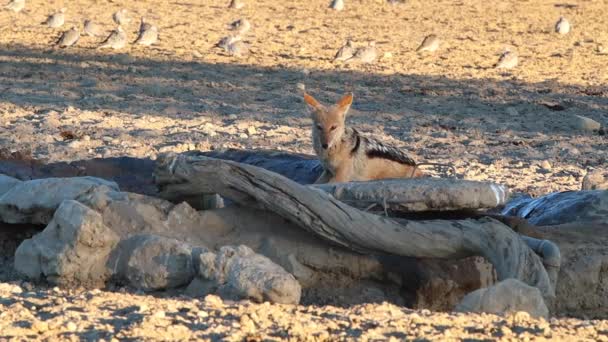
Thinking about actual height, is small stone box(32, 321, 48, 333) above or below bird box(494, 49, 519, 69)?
below

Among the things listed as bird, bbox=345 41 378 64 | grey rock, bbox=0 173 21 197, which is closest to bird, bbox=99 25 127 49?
bird, bbox=345 41 378 64

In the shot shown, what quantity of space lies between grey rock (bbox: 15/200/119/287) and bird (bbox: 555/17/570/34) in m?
12.5

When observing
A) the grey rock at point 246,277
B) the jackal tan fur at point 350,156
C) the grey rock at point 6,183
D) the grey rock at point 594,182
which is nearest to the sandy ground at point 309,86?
the grey rock at point 246,277

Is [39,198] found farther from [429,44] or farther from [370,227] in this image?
[429,44]

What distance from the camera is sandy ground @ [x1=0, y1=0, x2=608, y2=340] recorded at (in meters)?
11.5

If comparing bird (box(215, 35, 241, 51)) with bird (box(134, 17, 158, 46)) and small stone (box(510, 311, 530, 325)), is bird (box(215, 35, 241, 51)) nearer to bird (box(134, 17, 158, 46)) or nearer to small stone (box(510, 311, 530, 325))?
bird (box(134, 17, 158, 46))

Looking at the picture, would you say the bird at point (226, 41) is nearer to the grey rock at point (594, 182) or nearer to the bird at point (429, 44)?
the bird at point (429, 44)

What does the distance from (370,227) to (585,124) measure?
21.6ft

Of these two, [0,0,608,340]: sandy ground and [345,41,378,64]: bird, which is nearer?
[0,0,608,340]: sandy ground

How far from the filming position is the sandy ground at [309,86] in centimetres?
1151

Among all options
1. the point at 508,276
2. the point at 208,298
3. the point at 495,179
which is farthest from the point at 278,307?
the point at 495,179

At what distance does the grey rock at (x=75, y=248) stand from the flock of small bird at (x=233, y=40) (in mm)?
9671

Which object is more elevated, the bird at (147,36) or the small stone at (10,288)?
the bird at (147,36)

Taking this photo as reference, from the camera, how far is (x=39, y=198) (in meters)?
7.25
